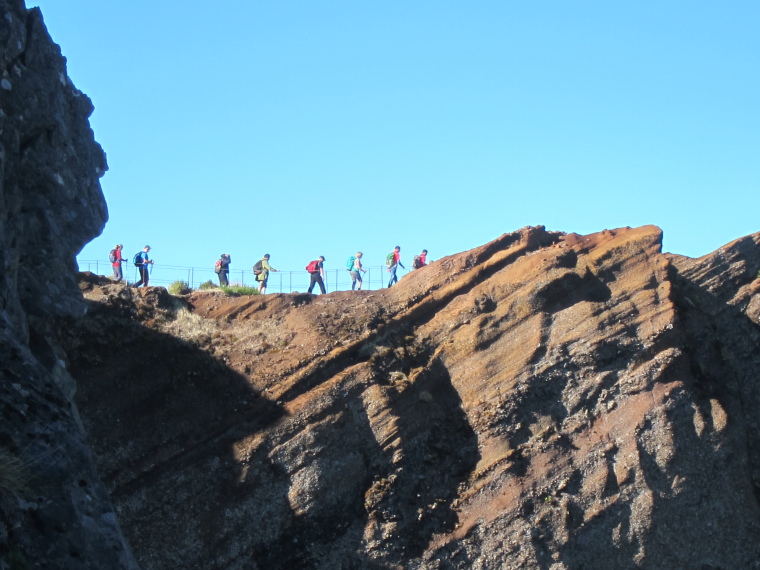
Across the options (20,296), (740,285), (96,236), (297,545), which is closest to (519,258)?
(740,285)

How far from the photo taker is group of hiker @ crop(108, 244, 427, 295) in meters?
28.1

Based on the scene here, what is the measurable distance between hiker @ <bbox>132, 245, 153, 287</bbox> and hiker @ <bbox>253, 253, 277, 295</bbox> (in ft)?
10.1

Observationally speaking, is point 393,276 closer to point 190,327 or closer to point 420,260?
point 420,260

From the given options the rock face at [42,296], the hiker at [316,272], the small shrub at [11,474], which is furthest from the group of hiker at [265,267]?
the small shrub at [11,474]

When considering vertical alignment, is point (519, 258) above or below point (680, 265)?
above

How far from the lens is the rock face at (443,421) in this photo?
20.7 meters

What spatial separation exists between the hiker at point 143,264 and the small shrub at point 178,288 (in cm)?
193

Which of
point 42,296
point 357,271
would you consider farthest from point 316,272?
point 42,296

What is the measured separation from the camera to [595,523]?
21.0 meters

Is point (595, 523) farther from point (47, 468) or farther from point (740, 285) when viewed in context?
point (47, 468)

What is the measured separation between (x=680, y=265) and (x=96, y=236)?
570 inches

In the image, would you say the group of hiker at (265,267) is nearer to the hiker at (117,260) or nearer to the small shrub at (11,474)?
the hiker at (117,260)

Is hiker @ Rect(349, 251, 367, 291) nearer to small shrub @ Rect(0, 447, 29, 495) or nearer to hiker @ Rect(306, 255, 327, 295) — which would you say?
hiker @ Rect(306, 255, 327, 295)

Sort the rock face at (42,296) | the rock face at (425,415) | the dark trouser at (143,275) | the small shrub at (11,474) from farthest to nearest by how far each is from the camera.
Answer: the dark trouser at (143,275)
the rock face at (425,415)
the rock face at (42,296)
the small shrub at (11,474)
